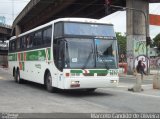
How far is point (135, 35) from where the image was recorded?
42.7 m

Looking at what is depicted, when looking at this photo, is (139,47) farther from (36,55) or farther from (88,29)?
(88,29)

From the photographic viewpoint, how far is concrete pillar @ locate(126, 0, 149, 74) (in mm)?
42562

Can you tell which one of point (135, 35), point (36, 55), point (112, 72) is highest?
point (135, 35)

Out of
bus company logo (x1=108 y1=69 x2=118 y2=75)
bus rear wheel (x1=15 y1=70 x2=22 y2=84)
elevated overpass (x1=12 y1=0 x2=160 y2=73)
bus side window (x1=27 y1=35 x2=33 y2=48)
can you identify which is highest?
elevated overpass (x1=12 y1=0 x2=160 y2=73)

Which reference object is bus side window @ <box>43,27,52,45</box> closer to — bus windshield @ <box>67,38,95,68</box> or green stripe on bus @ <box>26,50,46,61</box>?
green stripe on bus @ <box>26,50,46,61</box>

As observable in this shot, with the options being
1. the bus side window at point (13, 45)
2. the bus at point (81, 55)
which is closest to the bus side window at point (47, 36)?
the bus at point (81, 55)

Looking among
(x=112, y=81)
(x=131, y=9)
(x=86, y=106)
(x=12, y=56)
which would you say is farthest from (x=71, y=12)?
(x=86, y=106)

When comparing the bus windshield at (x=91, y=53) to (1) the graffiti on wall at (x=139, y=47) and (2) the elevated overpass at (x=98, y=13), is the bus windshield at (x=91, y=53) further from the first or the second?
(1) the graffiti on wall at (x=139, y=47)

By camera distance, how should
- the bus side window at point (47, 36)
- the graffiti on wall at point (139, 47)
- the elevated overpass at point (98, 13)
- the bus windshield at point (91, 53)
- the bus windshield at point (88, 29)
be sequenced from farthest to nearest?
the elevated overpass at point (98, 13) < the graffiti on wall at point (139, 47) < the bus side window at point (47, 36) < the bus windshield at point (88, 29) < the bus windshield at point (91, 53)

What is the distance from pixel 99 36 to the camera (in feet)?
57.2

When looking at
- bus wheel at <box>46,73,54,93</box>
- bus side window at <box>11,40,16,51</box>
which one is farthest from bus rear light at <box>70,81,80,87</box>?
bus side window at <box>11,40,16,51</box>

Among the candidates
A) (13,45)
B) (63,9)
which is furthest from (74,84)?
(63,9)

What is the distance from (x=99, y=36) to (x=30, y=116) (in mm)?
7062

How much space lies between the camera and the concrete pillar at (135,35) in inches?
1676
